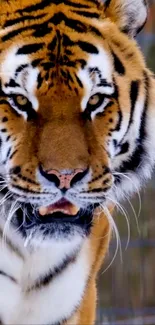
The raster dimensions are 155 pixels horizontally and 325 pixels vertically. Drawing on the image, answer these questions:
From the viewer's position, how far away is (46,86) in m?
1.70

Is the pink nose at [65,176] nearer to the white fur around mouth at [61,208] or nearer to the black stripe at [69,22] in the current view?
the white fur around mouth at [61,208]

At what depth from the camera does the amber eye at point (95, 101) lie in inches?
68.1

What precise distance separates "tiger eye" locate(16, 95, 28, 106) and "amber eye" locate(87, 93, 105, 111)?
0.11 meters

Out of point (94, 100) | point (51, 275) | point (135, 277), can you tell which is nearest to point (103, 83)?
point (94, 100)

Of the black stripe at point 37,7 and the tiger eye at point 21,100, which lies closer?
the tiger eye at point 21,100

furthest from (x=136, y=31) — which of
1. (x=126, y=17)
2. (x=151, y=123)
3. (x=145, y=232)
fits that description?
(x=145, y=232)

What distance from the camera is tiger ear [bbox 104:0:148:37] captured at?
73.3 inches

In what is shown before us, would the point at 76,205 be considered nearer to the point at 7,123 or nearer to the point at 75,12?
the point at 7,123

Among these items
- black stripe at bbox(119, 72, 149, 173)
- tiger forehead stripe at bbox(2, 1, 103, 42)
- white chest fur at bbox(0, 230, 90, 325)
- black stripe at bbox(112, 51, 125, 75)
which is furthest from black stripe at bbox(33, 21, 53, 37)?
white chest fur at bbox(0, 230, 90, 325)

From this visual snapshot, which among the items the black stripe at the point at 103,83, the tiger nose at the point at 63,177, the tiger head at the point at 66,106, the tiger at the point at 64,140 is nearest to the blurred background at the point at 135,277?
the tiger at the point at 64,140

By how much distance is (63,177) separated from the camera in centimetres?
163

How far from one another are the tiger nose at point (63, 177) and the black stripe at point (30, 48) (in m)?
0.22

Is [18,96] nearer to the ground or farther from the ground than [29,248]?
farther from the ground

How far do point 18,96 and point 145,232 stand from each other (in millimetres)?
1466
